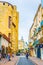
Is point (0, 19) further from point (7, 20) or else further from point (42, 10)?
point (42, 10)

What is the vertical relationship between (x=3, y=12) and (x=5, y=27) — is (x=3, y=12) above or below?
above

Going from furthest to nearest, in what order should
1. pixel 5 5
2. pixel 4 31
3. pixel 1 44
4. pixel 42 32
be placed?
pixel 5 5
pixel 4 31
pixel 1 44
pixel 42 32

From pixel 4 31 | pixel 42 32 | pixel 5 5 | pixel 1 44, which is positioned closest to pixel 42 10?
pixel 42 32

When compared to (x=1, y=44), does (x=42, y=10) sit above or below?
above

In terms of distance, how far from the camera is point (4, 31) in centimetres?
12094

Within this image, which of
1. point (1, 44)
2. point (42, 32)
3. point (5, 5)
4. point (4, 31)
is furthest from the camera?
point (5, 5)

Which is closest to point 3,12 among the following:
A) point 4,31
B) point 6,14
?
point 6,14

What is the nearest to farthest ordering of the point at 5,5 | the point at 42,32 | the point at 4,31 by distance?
the point at 42,32 < the point at 4,31 < the point at 5,5

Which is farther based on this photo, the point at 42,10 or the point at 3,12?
the point at 3,12

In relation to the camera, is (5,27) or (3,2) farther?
(3,2)

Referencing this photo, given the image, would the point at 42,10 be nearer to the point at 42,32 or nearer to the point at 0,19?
the point at 42,32

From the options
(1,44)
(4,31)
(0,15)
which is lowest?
(1,44)

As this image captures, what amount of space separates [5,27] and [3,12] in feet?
28.8

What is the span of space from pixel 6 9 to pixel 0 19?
7.30 metres
